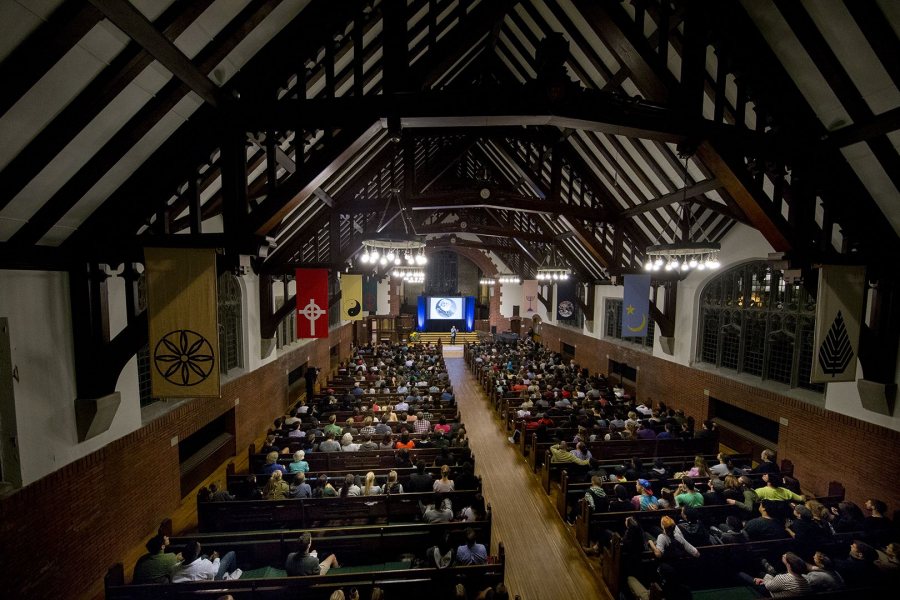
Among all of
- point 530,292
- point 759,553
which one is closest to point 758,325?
point 759,553

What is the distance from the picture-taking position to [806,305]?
7.62 m

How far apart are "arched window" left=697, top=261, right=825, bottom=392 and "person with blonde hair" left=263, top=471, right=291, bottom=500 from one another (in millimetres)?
→ 10026

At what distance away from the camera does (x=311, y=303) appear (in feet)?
27.5

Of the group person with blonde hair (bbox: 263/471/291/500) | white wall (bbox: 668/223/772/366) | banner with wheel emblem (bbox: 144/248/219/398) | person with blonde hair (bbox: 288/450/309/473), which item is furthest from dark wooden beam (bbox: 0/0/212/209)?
white wall (bbox: 668/223/772/366)

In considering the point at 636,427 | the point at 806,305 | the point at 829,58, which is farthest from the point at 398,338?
the point at 829,58

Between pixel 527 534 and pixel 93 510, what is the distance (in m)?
6.16

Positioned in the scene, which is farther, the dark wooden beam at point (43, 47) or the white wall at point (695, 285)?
the white wall at point (695, 285)

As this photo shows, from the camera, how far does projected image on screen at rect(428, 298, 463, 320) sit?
86.6 ft

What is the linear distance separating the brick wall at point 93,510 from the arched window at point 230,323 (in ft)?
4.30

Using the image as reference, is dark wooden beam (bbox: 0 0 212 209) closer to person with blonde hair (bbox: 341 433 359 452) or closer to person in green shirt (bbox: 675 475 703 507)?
A: person with blonde hair (bbox: 341 433 359 452)

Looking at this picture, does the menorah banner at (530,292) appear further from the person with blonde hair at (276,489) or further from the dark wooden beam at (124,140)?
the dark wooden beam at (124,140)

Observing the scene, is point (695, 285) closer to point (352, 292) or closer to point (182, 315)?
point (352, 292)

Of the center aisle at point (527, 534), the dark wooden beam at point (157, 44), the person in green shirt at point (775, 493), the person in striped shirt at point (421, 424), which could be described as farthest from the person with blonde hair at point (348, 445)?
the person in green shirt at point (775, 493)

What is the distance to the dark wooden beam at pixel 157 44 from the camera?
2541mm
